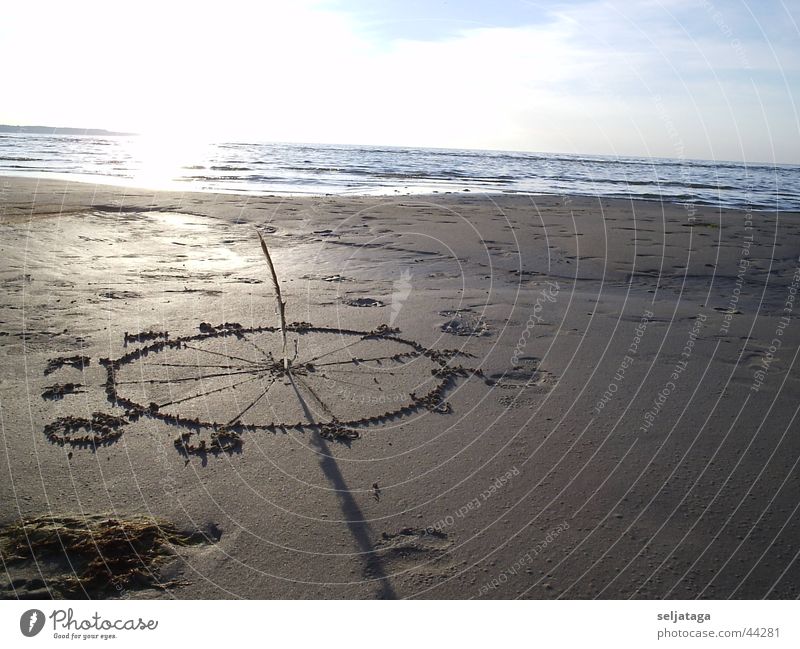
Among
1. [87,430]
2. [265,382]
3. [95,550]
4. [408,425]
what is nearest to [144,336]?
[265,382]

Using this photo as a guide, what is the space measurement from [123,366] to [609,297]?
5.07m

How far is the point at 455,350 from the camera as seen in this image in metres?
5.43

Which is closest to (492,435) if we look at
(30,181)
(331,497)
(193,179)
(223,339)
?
(331,497)

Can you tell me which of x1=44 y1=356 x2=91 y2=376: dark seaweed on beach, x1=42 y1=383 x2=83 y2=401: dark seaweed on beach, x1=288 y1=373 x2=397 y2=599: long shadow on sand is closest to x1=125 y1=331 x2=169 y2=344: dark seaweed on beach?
x1=44 y1=356 x2=91 y2=376: dark seaweed on beach

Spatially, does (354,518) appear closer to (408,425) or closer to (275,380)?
(408,425)

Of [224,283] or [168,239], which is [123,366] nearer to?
[224,283]

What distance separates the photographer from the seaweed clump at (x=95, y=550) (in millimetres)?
2725

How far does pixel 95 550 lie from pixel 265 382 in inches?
76.8

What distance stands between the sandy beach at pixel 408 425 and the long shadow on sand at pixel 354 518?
11mm

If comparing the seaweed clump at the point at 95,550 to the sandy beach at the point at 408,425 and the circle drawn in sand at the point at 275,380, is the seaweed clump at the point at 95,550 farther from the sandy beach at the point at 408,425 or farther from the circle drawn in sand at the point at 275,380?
the circle drawn in sand at the point at 275,380

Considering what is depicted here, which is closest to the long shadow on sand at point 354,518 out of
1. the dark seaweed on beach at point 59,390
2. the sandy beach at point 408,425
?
the sandy beach at point 408,425

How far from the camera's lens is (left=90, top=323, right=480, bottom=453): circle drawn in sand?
4.18 meters

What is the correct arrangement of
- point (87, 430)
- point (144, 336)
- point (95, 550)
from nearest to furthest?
1. point (95, 550)
2. point (87, 430)
3. point (144, 336)

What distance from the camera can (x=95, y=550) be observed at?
289 cm
